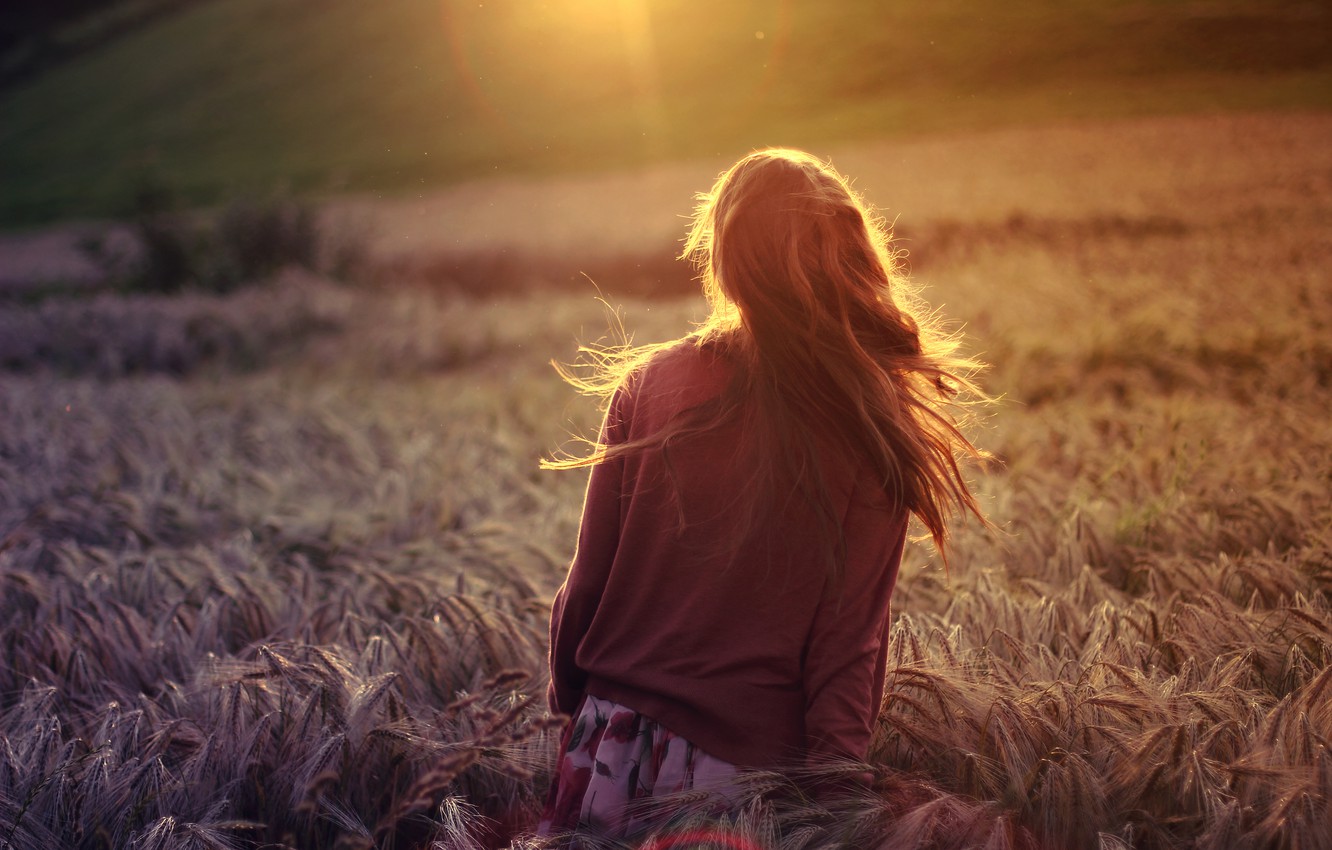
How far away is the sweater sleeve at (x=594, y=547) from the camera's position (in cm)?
193

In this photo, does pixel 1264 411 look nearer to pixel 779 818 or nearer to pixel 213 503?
pixel 779 818

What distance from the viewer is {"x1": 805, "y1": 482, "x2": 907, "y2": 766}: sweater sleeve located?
5.65 feet

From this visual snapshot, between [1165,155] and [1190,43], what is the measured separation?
66.4 inches

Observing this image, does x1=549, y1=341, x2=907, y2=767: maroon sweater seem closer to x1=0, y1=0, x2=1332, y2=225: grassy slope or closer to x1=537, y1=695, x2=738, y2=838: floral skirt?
x1=537, y1=695, x2=738, y2=838: floral skirt

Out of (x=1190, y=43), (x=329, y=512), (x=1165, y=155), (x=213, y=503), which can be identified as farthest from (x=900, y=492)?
(x=1165, y=155)

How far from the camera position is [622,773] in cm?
179

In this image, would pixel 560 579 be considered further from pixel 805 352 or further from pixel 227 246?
pixel 227 246

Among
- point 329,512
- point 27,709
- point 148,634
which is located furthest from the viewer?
point 329,512

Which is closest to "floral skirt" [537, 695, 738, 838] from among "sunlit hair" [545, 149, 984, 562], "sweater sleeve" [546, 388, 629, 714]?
"sweater sleeve" [546, 388, 629, 714]

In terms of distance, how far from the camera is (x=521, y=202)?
816 inches

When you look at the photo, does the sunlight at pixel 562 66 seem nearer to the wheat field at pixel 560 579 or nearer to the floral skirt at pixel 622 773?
the wheat field at pixel 560 579

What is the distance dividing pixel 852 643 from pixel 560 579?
6.19 ft

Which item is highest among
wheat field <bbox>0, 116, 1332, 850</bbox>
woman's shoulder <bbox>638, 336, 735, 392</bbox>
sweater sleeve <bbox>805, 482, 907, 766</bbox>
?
woman's shoulder <bbox>638, 336, 735, 392</bbox>

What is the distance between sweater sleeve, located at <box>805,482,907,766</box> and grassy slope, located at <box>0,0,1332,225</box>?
598 cm
